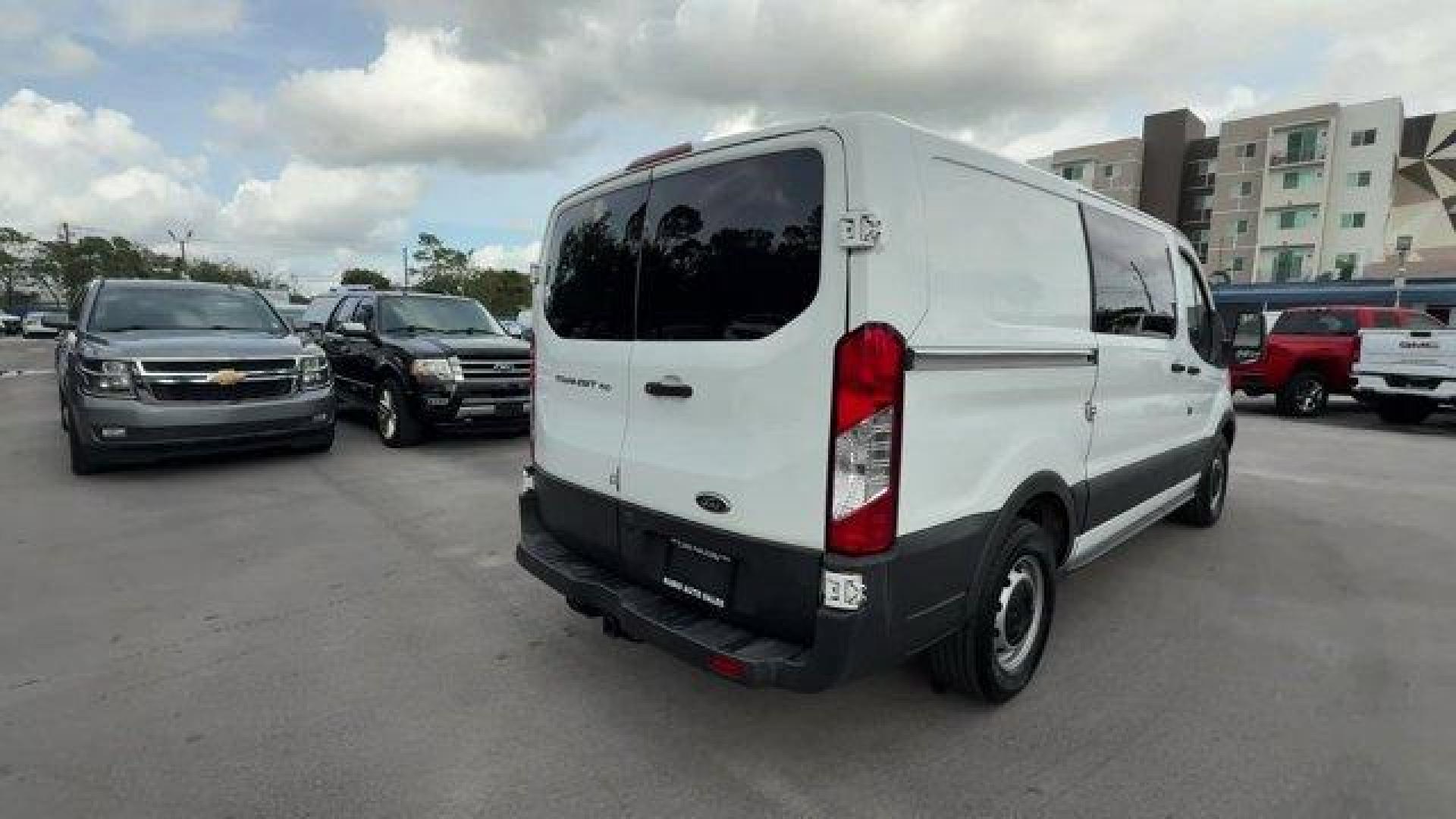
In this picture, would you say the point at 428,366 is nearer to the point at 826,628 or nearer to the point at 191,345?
the point at 191,345

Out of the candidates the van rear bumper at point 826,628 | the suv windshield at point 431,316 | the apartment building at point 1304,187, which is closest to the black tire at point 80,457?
the suv windshield at point 431,316

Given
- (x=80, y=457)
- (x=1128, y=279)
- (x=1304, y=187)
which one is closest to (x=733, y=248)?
(x=1128, y=279)

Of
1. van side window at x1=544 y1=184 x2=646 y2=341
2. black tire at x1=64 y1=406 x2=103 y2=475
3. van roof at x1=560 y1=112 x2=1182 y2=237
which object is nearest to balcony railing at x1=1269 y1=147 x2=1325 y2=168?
van roof at x1=560 y1=112 x2=1182 y2=237

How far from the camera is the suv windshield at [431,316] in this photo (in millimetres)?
9211

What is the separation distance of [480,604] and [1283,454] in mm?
9603

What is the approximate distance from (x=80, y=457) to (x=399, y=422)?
2.68m

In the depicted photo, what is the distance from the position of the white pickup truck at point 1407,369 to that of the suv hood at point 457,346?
12.5 m

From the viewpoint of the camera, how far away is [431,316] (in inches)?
372

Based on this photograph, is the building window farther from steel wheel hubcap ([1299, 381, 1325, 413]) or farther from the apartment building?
steel wheel hubcap ([1299, 381, 1325, 413])

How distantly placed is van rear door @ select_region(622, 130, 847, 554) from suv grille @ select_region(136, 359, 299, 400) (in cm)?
545

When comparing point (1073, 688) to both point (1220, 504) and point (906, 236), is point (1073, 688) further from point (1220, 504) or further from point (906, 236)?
point (1220, 504)

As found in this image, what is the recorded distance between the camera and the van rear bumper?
7.73ft

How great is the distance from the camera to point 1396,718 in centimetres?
306

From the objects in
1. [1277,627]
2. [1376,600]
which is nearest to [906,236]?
[1277,627]
